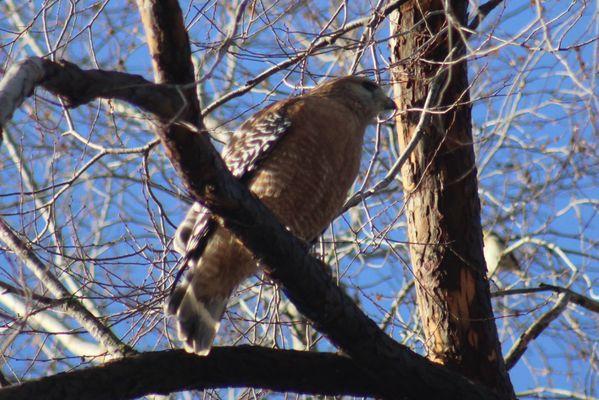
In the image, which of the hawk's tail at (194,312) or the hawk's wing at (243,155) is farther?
the hawk's wing at (243,155)

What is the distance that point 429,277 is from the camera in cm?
445

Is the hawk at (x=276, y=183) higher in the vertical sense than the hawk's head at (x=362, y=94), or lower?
lower

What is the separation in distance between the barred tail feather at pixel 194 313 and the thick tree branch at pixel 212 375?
0.17m

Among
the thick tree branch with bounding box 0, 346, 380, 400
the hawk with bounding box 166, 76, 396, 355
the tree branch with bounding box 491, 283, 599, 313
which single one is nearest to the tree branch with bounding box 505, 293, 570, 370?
the tree branch with bounding box 491, 283, 599, 313

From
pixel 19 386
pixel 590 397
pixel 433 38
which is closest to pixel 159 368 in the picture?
pixel 19 386

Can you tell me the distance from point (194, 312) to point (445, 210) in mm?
1311

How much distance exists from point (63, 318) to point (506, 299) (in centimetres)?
378

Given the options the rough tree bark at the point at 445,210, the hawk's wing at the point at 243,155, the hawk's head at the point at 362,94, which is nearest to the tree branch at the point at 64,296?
the hawk's wing at the point at 243,155

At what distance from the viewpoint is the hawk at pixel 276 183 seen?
4199mm

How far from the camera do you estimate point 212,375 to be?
12.2ft

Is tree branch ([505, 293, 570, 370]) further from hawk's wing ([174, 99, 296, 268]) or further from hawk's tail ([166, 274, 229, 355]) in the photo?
hawk's wing ([174, 99, 296, 268])

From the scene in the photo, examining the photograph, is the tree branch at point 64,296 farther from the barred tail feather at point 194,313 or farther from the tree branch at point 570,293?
the tree branch at point 570,293

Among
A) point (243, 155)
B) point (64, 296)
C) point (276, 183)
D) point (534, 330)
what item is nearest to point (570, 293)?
point (534, 330)

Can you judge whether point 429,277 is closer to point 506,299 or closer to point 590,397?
point 590,397
